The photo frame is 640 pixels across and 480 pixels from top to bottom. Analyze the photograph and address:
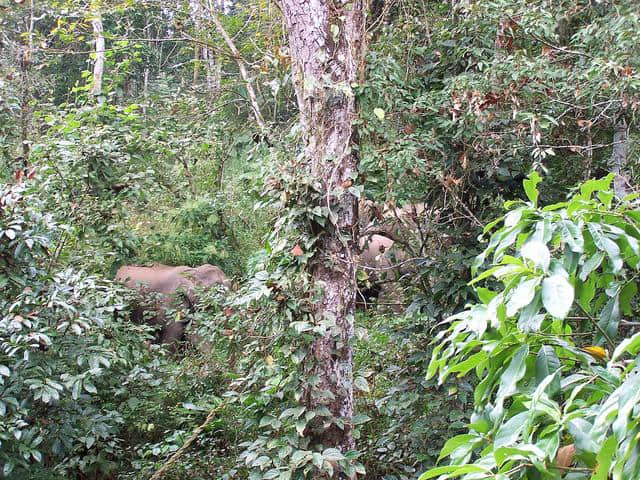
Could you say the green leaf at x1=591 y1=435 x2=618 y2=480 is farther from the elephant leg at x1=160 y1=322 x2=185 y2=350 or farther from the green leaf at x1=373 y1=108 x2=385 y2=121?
the elephant leg at x1=160 y1=322 x2=185 y2=350

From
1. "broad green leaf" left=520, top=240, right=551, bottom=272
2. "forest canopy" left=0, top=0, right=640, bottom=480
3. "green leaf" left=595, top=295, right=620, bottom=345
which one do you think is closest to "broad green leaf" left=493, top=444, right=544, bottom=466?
"broad green leaf" left=520, top=240, right=551, bottom=272

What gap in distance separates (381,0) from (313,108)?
122cm

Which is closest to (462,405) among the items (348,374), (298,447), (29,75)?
(348,374)

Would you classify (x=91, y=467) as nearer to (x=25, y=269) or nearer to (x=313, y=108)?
(x=25, y=269)

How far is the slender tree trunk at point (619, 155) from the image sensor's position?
413 cm

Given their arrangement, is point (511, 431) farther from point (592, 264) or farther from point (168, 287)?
point (168, 287)

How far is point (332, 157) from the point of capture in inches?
134

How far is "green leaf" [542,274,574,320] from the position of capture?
1063 mm

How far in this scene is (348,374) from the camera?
3.43m

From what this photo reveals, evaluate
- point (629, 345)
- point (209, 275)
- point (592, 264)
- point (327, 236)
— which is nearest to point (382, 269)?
point (327, 236)

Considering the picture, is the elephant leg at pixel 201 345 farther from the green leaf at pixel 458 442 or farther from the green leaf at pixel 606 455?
the green leaf at pixel 606 455

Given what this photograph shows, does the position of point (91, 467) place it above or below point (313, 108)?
below

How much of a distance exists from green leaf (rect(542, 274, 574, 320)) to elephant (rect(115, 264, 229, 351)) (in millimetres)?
4205

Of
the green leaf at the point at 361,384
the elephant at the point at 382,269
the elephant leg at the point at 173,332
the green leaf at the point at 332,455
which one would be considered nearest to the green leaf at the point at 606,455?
the green leaf at the point at 332,455
